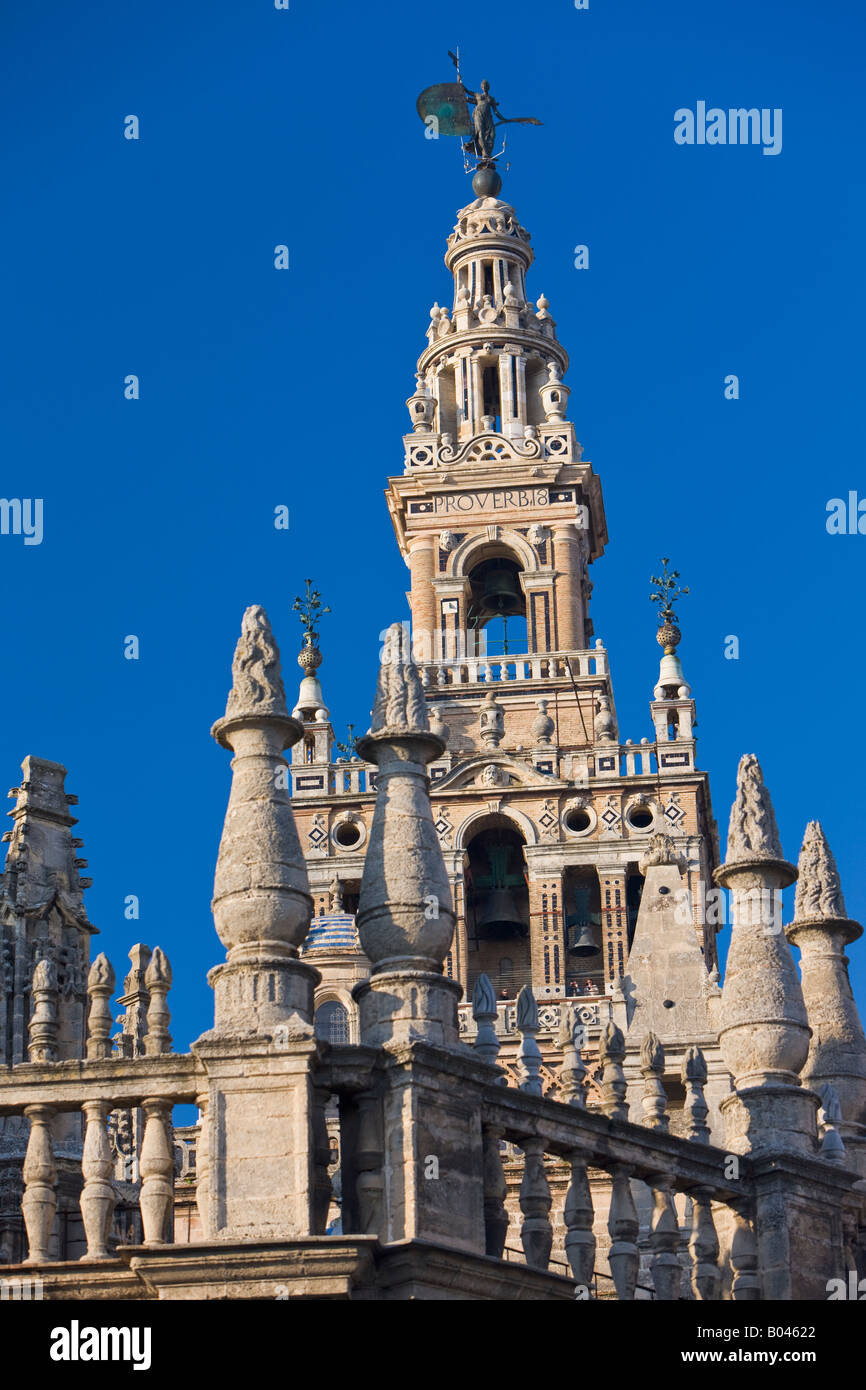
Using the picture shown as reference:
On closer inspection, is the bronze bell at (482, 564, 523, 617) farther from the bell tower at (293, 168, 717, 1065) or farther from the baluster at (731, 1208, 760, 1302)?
the baluster at (731, 1208, 760, 1302)

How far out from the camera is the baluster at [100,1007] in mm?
27016

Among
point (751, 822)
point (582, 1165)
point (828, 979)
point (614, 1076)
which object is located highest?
point (751, 822)

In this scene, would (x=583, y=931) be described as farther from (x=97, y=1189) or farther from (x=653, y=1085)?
(x=97, y=1189)

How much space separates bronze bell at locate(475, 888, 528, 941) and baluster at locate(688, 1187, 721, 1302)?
4714cm

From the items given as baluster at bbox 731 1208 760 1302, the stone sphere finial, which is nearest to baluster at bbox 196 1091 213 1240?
baluster at bbox 731 1208 760 1302

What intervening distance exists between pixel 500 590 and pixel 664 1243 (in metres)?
55.7

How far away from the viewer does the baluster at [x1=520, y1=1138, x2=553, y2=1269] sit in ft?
87.5

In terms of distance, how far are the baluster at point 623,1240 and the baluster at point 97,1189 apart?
481 cm

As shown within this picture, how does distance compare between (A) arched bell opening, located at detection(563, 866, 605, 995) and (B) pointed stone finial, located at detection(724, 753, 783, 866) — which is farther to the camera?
(A) arched bell opening, located at detection(563, 866, 605, 995)

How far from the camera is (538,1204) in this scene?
88.3 ft

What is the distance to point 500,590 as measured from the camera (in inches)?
3278

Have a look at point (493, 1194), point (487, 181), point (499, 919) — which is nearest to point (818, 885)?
point (493, 1194)
